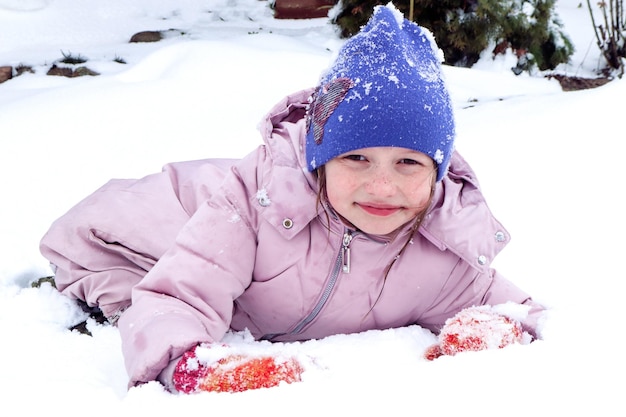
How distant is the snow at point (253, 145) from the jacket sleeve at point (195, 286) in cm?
9

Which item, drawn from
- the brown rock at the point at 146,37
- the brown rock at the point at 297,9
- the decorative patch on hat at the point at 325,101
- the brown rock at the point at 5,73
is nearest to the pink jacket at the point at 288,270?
the decorative patch on hat at the point at 325,101

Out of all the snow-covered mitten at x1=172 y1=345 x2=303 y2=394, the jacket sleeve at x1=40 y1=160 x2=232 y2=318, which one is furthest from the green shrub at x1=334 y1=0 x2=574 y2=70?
the snow-covered mitten at x1=172 y1=345 x2=303 y2=394

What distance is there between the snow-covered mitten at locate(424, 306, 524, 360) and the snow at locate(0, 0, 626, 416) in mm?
72

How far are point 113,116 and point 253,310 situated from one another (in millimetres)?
1783

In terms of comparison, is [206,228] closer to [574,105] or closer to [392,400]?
[392,400]

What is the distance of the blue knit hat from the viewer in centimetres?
130

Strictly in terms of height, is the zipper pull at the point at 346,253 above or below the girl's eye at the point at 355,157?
below

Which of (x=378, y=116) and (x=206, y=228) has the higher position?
(x=378, y=116)

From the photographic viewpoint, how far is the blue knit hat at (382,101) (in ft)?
4.26

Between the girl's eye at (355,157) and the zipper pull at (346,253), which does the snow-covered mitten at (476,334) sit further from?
the girl's eye at (355,157)

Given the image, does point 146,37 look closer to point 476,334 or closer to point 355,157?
point 355,157

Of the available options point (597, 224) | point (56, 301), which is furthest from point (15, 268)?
point (597, 224)

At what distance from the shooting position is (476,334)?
1353mm

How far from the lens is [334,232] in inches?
57.5
